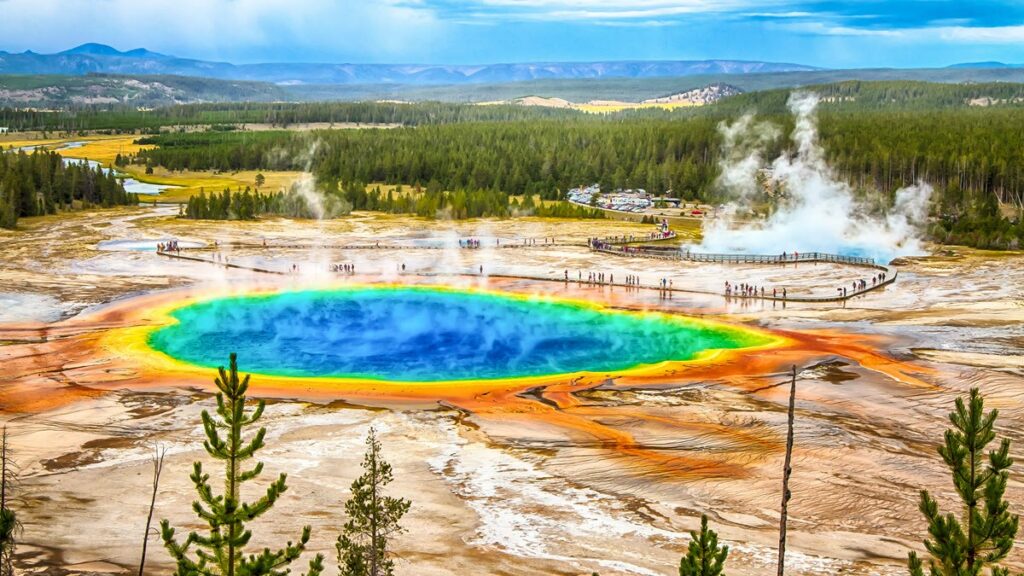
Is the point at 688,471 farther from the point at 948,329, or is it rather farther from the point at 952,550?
the point at 948,329

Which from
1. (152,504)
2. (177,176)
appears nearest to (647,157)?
(177,176)

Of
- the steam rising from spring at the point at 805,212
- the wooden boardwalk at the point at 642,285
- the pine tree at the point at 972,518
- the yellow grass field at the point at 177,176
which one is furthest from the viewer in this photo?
the yellow grass field at the point at 177,176

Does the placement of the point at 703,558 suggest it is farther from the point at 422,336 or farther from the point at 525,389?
the point at 422,336

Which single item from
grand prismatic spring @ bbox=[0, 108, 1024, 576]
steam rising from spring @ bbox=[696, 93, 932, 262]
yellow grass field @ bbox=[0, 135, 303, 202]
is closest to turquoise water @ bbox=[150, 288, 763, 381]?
grand prismatic spring @ bbox=[0, 108, 1024, 576]

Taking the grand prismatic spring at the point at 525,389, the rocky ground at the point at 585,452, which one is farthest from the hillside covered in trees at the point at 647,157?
the rocky ground at the point at 585,452

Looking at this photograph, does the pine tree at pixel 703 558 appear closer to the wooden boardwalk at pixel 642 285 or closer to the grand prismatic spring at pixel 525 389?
the grand prismatic spring at pixel 525 389

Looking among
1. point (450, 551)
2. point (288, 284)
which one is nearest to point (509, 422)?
point (450, 551)

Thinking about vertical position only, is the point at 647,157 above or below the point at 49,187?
above
